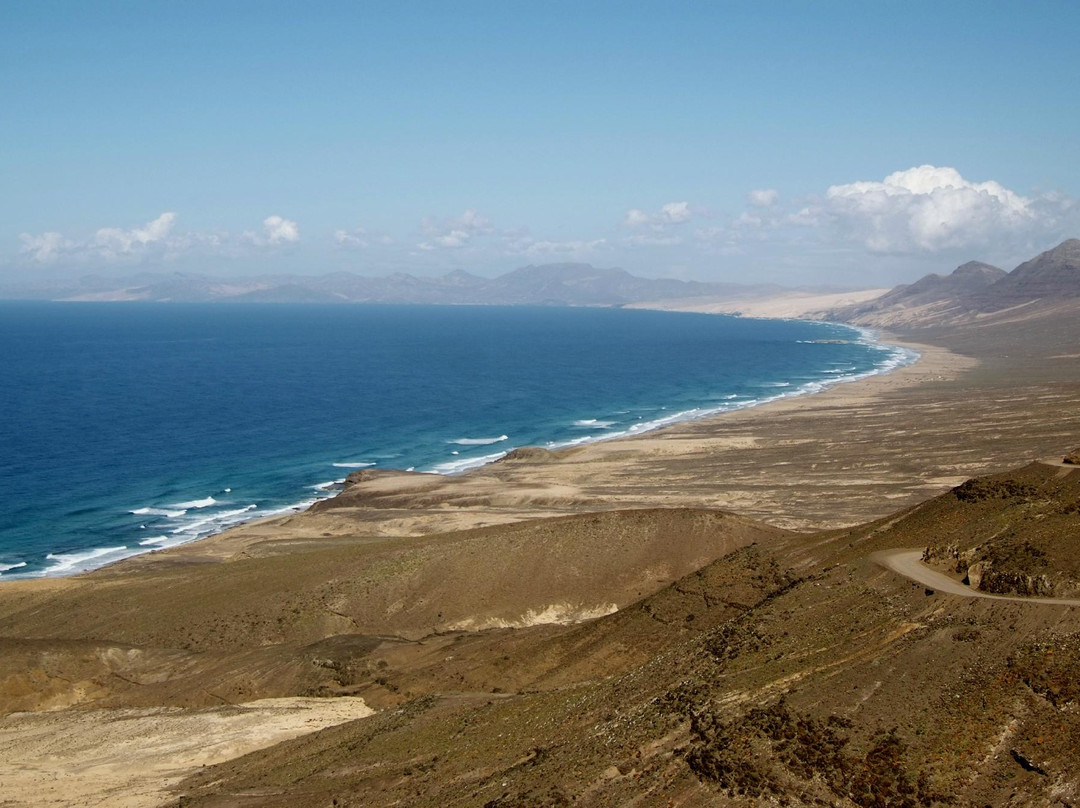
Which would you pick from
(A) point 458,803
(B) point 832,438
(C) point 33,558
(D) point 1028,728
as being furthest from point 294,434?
(D) point 1028,728

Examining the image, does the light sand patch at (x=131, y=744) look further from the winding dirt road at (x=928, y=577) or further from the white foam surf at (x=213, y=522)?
the white foam surf at (x=213, y=522)

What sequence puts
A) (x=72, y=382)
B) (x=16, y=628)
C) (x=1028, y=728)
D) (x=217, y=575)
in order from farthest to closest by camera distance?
(x=72, y=382)
(x=217, y=575)
(x=16, y=628)
(x=1028, y=728)

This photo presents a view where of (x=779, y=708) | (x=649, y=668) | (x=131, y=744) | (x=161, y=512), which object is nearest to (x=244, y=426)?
(x=161, y=512)

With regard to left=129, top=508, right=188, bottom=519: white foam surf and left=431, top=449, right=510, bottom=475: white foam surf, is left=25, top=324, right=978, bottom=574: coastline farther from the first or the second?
left=129, top=508, right=188, bottom=519: white foam surf

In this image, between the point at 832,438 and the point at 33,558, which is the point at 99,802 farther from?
the point at 832,438

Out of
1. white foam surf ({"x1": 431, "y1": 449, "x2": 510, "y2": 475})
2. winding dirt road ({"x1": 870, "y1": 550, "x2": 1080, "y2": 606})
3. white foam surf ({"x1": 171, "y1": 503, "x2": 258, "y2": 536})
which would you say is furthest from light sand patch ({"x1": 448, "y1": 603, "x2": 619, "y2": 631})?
white foam surf ({"x1": 431, "y1": 449, "x2": 510, "y2": 475})

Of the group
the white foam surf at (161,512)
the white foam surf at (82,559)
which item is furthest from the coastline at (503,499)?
the white foam surf at (161,512)

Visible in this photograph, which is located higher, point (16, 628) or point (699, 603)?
point (699, 603)
